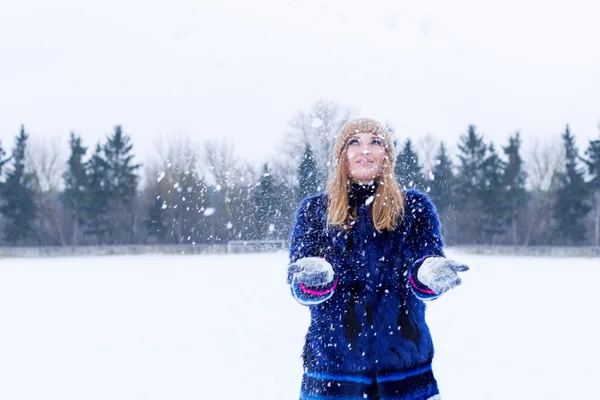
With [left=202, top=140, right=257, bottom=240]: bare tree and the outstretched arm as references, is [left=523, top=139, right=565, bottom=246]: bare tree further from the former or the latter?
the outstretched arm

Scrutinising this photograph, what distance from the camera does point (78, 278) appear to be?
17609 mm

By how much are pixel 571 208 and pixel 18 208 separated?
40.1m

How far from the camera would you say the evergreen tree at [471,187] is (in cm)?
4016

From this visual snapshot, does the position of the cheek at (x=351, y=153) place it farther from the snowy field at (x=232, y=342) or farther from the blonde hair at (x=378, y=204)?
the snowy field at (x=232, y=342)

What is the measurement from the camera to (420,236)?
2148 mm

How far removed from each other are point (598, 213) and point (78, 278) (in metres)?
36.3

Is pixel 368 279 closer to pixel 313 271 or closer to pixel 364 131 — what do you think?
pixel 313 271

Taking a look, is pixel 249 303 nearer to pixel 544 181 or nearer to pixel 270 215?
pixel 270 215

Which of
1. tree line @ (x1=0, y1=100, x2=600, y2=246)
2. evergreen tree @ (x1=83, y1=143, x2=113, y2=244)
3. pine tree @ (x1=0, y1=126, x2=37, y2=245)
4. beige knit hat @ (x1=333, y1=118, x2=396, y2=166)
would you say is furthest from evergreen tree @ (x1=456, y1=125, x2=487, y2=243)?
beige knit hat @ (x1=333, y1=118, x2=396, y2=166)

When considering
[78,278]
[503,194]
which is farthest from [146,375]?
[503,194]

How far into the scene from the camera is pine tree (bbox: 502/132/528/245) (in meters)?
41.0

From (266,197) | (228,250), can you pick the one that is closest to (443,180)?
(228,250)

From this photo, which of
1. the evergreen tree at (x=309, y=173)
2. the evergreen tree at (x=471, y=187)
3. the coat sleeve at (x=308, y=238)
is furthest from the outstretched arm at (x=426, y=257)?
the evergreen tree at (x=471, y=187)

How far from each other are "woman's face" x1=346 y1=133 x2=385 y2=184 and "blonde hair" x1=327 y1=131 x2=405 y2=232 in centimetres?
3
